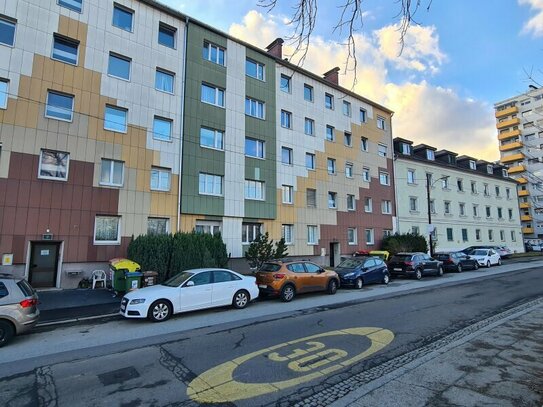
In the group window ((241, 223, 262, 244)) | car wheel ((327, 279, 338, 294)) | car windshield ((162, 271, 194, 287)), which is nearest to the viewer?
car windshield ((162, 271, 194, 287))

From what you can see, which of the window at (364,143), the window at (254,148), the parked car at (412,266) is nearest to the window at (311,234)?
the parked car at (412,266)

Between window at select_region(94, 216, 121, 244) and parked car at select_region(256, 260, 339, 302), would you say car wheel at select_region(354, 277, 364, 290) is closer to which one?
parked car at select_region(256, 260, 339, 302)

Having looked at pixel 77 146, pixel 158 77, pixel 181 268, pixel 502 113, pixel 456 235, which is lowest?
pixel 181 268

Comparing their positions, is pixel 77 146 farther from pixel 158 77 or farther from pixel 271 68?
pixel 271 68

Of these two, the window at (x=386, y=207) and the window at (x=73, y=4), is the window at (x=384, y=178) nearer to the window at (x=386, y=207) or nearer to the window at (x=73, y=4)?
the window at (x=386, y=207)

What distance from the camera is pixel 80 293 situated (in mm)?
13203

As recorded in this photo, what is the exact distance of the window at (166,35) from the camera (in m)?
18.8

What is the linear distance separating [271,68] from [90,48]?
12.0 meters

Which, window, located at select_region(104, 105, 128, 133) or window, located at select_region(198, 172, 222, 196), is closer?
window, located at select_region(104, 105, 128, 133)

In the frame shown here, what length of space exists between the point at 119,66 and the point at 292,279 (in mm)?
14052

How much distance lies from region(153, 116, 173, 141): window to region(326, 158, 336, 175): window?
13.0 m

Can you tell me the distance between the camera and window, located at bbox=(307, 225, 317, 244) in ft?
79.7

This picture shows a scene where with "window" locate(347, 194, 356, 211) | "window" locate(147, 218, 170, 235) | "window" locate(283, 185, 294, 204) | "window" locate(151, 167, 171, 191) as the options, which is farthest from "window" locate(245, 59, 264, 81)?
"window" locate(347, 194, 356, 211)

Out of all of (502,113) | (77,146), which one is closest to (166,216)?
(77,146)
